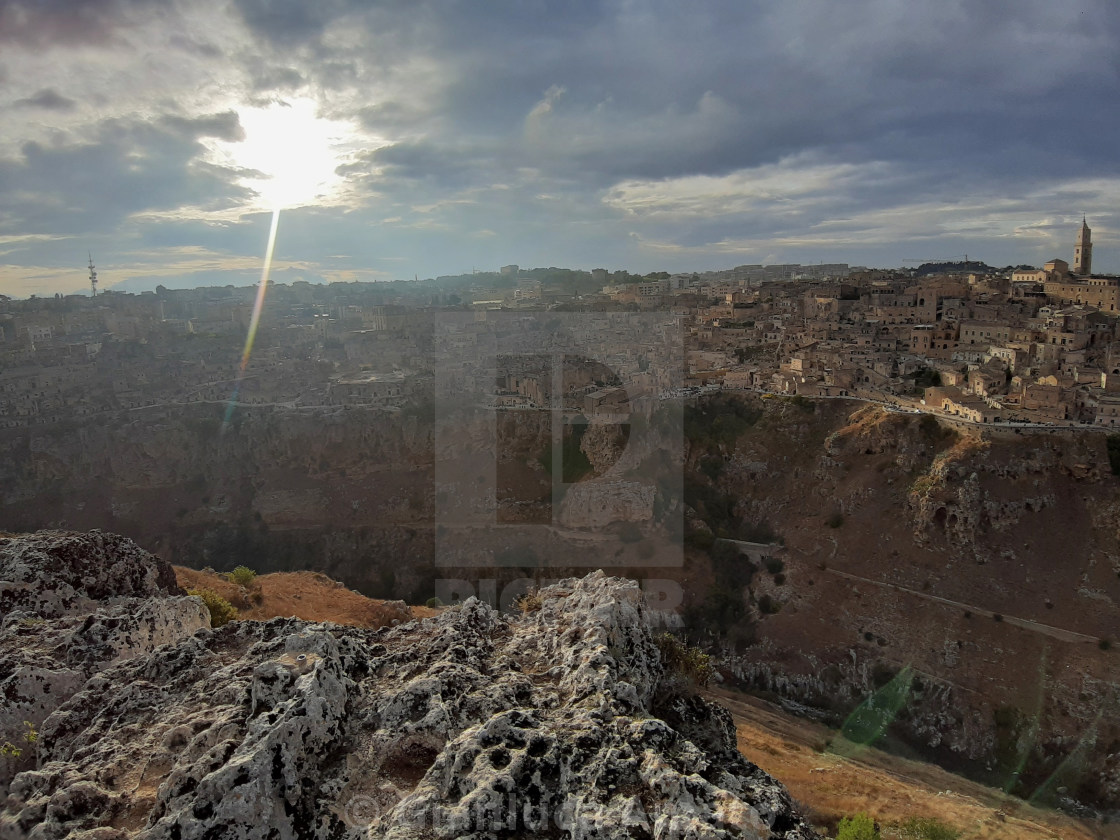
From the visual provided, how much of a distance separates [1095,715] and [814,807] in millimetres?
14733

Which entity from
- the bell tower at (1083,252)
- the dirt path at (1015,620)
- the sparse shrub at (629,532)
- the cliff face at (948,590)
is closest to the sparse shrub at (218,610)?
the cliff face at (948,590)

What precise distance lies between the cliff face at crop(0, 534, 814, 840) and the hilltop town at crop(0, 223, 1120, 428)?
28715 mm

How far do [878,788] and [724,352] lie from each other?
34791 millimetres

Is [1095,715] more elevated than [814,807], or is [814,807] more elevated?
[814,807]

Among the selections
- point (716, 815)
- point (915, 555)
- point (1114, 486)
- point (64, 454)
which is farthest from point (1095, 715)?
point (64, 454)

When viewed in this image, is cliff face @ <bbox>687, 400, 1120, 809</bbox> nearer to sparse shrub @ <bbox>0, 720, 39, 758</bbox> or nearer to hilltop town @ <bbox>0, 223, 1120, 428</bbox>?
hilltop town @ <bbox>0, 223, 1120, 428</bbox>

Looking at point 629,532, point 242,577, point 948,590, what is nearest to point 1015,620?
point 948,590

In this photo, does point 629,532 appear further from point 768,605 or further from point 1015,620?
point 1015,620

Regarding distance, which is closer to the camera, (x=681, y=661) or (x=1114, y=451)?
(x=681, y=661)

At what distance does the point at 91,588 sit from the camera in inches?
531

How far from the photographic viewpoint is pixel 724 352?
49156mm

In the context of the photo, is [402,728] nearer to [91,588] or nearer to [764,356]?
[91,588]

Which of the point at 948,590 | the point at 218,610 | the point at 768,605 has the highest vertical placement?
the point at 218,610

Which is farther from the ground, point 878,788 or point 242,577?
point 242,577
